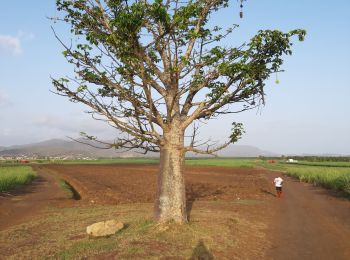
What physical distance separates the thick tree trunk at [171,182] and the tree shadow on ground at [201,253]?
1.85 m

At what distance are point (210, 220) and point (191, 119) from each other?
3642 mm

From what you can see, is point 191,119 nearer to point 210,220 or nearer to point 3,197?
point 210,220

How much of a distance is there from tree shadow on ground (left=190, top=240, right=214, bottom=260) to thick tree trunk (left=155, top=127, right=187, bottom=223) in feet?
6.07

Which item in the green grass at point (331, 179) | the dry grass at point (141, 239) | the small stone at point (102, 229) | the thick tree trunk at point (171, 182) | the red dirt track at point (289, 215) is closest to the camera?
the dry grass at point (141, 239)

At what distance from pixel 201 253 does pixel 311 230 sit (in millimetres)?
5345

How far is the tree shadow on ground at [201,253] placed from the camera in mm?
9352

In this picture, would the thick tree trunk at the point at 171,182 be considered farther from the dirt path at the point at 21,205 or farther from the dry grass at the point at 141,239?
the dirt path at the point at 21,205

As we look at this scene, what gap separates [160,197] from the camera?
12.0 meters

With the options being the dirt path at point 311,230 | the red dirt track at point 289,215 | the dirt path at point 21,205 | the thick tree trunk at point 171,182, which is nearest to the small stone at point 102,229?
the thick tree trunk at point 171,182

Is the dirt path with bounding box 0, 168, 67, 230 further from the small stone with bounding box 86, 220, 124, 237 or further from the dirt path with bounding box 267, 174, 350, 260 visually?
the dirt path with bounding box 267, 174, 350, 260

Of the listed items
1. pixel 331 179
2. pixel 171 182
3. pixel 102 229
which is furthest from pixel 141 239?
pixel 331 179

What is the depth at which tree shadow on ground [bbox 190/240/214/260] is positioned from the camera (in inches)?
368

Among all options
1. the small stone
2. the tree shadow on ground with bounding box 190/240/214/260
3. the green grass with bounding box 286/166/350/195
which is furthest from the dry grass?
the green grass with bounding box 286/166/350/195

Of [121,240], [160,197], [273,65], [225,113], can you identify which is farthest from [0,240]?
[273,65]
